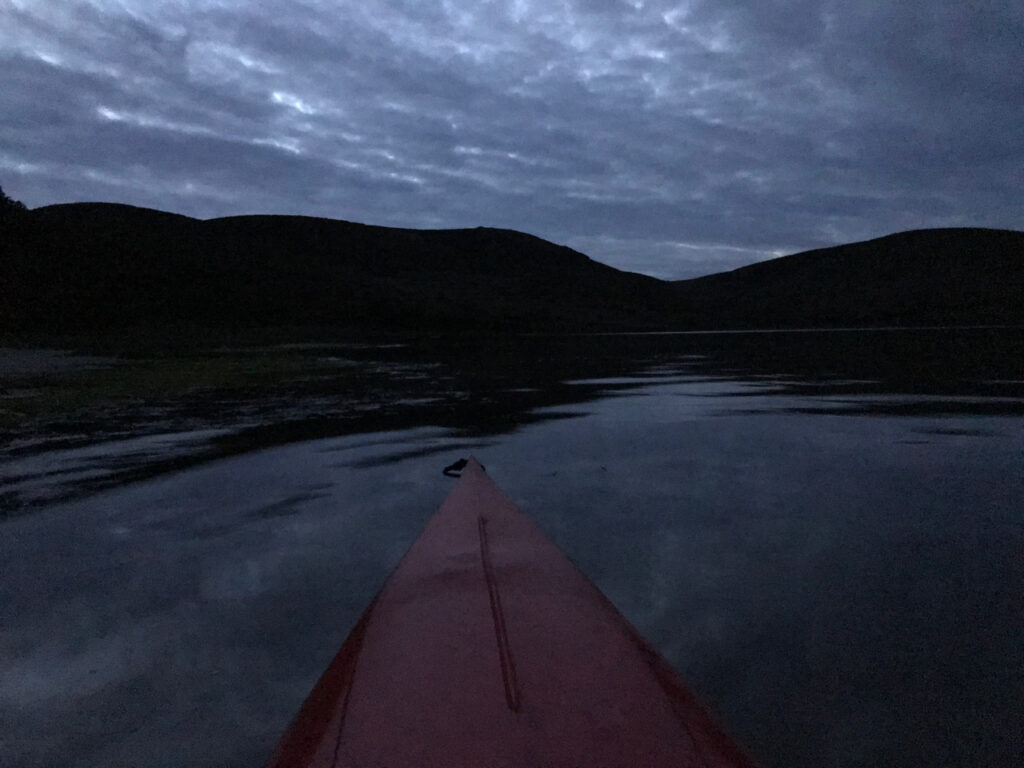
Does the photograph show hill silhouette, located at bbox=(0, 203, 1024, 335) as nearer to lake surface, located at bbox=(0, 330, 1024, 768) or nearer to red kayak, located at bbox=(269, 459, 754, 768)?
lake surface, located at bbox=(0, 330, 1024, 768)

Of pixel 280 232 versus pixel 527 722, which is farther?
pixel 280 232

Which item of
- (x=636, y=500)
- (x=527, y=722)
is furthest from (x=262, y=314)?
(x=527, y=722)

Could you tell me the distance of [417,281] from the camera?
9925 centimetres

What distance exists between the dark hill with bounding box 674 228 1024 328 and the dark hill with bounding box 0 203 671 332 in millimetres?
14897

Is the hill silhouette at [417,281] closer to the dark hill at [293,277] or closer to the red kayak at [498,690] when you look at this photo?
the dark hill at [293,277]

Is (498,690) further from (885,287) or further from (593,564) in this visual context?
(885,287)

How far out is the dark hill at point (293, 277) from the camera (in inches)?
2048

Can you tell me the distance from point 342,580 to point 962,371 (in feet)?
65.0

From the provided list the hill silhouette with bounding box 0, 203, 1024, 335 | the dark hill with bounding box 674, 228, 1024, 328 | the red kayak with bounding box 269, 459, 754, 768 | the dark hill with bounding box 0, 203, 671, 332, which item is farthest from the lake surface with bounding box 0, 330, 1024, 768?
the dark hill with bounding box 674, 228, 1024, 328

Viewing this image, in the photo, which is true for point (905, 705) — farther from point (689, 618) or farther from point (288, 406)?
point (288, 406)

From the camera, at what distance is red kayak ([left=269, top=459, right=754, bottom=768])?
1986 millimetres

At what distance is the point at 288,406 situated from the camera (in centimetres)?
A: 1342

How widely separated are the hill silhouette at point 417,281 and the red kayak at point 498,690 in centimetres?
5020

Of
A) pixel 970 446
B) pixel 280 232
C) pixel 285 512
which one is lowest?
pixel 285 512
